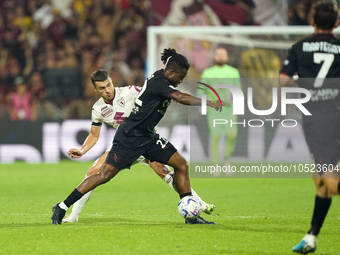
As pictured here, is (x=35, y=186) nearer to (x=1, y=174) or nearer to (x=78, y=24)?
(x=1, y=174)

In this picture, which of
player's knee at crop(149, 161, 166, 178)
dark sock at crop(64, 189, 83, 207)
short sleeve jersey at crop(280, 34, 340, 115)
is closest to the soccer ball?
player's knee at crop(149, 161, 166, 178)

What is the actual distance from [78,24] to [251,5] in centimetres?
611

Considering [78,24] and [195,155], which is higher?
[78,24]

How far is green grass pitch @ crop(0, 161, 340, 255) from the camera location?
4.54 m

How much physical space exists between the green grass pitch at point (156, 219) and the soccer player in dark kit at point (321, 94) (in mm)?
500

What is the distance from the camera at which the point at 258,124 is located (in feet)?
42.6

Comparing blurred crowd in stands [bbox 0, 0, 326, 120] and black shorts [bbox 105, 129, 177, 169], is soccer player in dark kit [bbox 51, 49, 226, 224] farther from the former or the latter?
blurred crowd in stands [bbox 0, 0, 326, 120]

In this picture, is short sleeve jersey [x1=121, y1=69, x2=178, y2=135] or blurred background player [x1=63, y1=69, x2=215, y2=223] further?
blurred background player [x1=63, y1=69, x2=215, y2=223]

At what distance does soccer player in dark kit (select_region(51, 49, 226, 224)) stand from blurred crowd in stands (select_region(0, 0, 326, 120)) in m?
8.72

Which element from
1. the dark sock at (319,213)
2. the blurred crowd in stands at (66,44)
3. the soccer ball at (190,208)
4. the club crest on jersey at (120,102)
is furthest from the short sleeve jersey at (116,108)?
the blurred crowd in stands at (66,44)

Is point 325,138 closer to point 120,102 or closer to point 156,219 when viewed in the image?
point 156,219

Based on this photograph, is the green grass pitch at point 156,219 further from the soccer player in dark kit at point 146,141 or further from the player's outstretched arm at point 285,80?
the player's outstretched arm at point 285,80

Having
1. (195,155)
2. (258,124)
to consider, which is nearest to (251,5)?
(258,124)

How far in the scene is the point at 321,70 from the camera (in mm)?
4305
